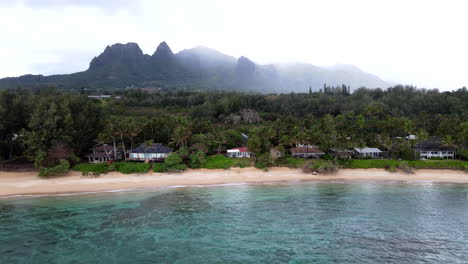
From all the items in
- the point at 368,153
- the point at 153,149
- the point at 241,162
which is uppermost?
the point at 153,149

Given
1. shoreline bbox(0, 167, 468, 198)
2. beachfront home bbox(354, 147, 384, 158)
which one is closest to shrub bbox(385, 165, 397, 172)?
shoreline bbox(0, 167, 468, 198)

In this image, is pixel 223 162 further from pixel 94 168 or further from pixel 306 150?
pixel 94 168

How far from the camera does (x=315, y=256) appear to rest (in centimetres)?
2150

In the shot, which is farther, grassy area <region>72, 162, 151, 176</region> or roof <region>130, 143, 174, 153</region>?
roof <region>130, 143, 174, 153</region>

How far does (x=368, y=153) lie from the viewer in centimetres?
5162

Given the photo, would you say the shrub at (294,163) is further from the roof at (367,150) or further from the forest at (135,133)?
the roof at (367,150)

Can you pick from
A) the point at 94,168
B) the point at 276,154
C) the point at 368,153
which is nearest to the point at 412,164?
the point at 368,153

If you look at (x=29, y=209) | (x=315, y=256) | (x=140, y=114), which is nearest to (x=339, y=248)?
(x=315, y=256)

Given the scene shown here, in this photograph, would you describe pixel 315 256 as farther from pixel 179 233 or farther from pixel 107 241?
pixel 107 241

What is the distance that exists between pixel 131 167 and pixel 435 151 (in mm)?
53580

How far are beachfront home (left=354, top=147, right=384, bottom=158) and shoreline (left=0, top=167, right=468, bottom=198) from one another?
19.7 feet

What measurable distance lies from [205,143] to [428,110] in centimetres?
8249

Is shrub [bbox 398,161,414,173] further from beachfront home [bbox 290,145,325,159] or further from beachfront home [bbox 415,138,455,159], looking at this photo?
beachfront home [bbox 290,145,325,159]

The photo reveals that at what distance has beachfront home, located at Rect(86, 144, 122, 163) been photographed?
1869 inches
